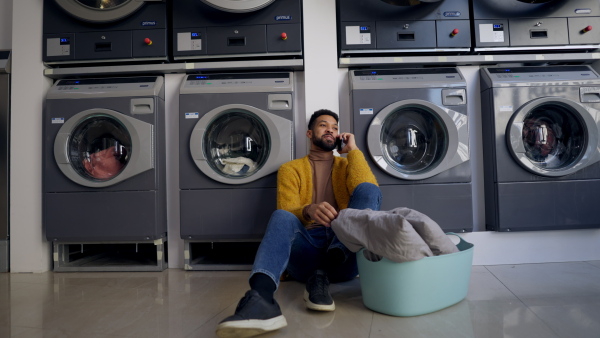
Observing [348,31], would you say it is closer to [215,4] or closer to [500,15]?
[215,4]

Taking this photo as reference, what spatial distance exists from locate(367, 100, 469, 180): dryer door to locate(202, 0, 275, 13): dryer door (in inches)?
35.7

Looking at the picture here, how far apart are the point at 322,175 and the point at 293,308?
2.26ft

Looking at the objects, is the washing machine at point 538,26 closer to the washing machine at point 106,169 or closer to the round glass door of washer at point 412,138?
the round glass door of washer at point 412,138

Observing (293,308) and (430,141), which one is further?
(430,141)

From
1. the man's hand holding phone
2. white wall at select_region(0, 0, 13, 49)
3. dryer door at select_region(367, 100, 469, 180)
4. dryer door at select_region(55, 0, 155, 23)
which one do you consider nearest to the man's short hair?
the man's hand holding phone

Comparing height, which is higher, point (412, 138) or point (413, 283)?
point (412, 138)

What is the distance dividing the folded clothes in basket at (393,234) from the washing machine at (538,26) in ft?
4.63

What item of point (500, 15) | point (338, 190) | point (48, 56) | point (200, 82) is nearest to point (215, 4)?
point (200, 82)

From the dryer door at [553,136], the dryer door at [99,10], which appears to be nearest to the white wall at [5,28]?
the dryer door at [99,10]

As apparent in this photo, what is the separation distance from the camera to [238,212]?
2.06m

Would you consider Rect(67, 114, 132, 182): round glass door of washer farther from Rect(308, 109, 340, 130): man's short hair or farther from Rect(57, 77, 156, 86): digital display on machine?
Rect(308, 109, 340, 130): man's short hair

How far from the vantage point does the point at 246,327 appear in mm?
1080

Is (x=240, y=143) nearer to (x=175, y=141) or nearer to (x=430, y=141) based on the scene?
(x=175, y=141)

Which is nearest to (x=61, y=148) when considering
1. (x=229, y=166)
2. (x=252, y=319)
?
(x=229, y=166)
